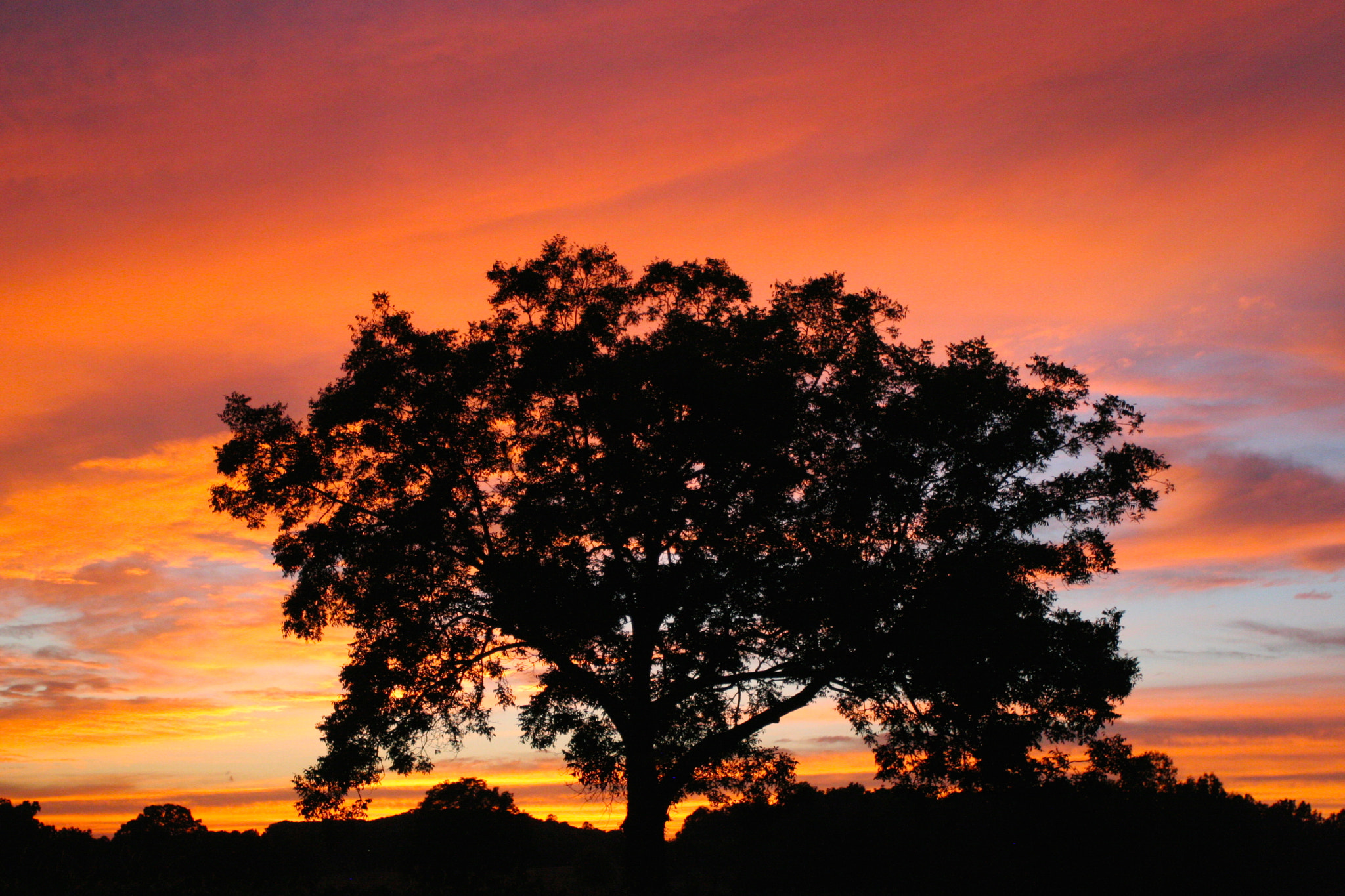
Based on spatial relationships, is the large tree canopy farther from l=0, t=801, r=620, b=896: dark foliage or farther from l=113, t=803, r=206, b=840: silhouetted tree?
l=113, t=803, r=206, b=840: silhouetted tree

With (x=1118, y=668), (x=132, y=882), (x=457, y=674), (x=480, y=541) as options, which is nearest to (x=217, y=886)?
(x=132, y=882)

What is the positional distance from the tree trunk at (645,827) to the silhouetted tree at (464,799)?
47.3 meters

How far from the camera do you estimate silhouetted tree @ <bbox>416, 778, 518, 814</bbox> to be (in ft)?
214

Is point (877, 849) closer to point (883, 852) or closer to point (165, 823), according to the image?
point (883, 852)

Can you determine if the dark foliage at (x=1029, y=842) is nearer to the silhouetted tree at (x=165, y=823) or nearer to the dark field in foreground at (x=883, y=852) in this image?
the dark field in foreground at (x=883, y=852)

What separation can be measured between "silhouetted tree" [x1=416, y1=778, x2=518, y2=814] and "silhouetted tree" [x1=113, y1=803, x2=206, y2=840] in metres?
15.2

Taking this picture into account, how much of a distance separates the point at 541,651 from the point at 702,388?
8.29m

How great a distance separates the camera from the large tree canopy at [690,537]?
2055 cm

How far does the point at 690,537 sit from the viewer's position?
22422 millimetres

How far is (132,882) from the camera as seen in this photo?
14.1 meters

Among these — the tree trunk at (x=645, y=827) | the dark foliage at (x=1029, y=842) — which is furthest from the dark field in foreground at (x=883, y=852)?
the tree trunk at (x=645, y=827)

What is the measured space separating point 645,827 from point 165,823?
169ft

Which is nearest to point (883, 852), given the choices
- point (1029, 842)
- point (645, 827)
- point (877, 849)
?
point (877, 849)

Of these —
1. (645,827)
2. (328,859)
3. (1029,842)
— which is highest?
(645,827)
